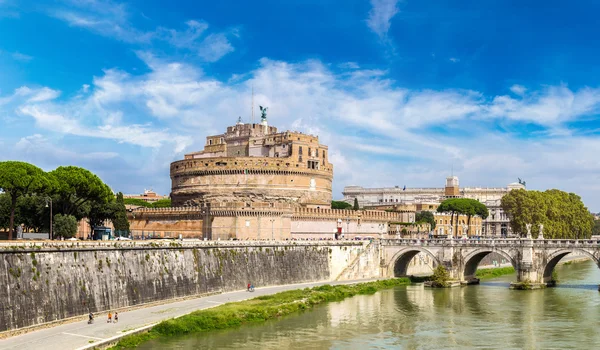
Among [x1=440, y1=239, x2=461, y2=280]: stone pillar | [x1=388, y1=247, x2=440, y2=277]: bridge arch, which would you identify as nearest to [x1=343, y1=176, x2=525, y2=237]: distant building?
[x1=388, y1=247, x2=440, y2=277]: bridge arch

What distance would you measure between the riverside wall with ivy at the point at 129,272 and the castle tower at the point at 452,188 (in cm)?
8131

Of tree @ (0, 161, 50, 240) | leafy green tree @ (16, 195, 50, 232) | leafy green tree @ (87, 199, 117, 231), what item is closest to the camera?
tree @ (0, 161, 50, 240)

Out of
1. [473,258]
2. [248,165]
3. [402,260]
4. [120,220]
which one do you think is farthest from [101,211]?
[473,258]

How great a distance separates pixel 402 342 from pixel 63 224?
82.7ft

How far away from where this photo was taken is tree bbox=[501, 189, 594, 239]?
73562 mm

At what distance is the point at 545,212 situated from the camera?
74.2 metres

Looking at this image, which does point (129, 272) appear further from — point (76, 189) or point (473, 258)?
point (473, 258)

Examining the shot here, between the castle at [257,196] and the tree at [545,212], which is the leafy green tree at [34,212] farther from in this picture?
the tree at [545,212]

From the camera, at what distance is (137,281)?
36062 millimetres

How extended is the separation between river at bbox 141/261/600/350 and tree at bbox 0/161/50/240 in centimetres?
1707

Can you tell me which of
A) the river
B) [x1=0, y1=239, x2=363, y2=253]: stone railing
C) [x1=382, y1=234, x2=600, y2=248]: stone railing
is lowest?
the river

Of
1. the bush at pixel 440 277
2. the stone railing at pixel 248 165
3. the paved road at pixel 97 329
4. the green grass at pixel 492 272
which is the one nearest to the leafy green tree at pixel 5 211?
the paved road at pixel 97 329

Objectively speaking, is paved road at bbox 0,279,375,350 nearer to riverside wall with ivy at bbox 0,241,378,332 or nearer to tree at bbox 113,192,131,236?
riverside wall with ivy at bbox 0,241,378,332

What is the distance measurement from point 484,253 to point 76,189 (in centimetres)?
3030
